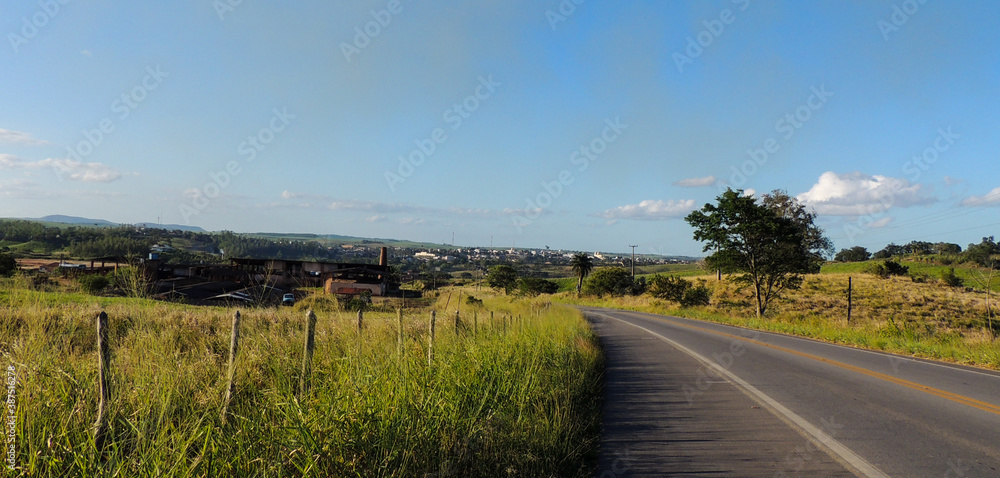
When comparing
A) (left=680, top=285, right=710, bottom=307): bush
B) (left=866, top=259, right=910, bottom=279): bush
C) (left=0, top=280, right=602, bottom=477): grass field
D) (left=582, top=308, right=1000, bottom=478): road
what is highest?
(left=866, top=259, right=910, bottom=279): bush

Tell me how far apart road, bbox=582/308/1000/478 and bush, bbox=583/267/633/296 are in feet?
201

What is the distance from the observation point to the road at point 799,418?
536 cm

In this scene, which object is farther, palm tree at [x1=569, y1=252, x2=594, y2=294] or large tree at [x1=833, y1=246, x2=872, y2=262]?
large tree at [x1=833, y1=246, x2=872, y2=262]

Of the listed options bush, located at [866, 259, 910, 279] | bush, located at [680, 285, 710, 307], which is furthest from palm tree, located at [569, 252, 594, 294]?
bush, located at [866, 259, 910, 279]

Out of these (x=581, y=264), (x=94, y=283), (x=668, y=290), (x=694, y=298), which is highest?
(x=581, y=264)

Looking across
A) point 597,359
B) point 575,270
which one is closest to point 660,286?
point 575,270

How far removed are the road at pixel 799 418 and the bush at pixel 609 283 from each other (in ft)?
201

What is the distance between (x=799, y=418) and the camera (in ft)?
23.5

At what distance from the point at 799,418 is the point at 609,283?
68.3 metres

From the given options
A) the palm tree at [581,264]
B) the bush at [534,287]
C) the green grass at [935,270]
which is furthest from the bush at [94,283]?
the green grass at [935,270]

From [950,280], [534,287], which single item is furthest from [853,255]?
[534,287]

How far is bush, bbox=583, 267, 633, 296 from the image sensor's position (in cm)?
7412

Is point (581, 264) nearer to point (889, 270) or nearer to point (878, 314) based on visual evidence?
point (889, 270)

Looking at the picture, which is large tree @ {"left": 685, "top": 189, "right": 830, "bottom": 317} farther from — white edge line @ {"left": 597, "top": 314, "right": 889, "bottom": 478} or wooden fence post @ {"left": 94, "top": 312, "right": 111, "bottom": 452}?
wooden fence post @ {"left": 94, "top": 312, "right": 111, "bottom": 452}
